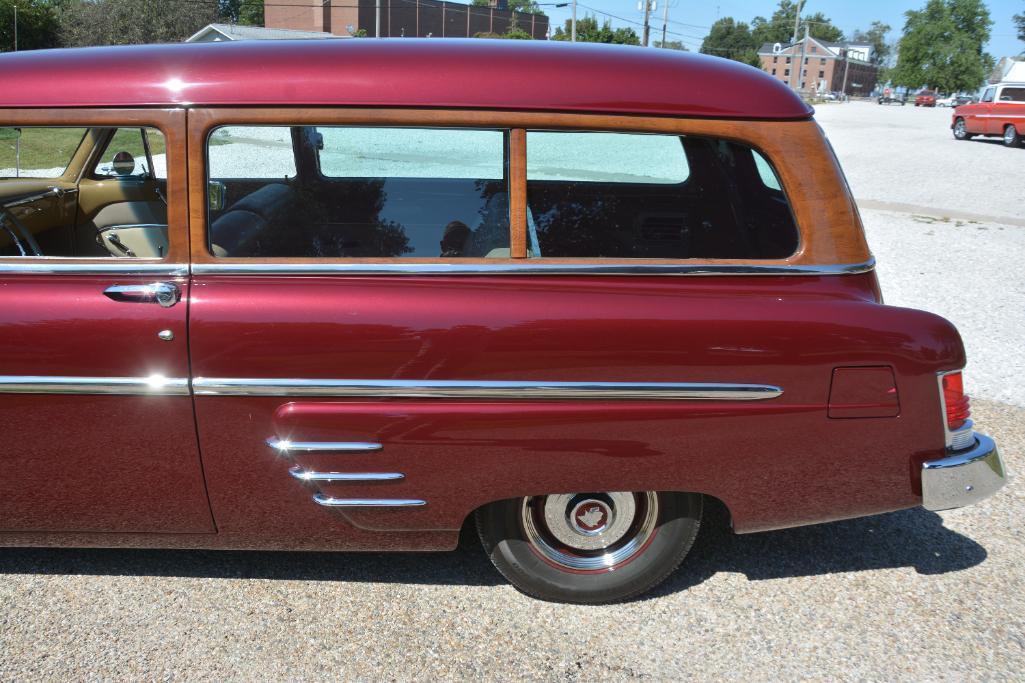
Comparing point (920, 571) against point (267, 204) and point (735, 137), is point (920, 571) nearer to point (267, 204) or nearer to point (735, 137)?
point (735, 137)

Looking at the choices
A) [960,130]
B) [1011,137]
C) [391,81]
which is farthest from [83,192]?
[960,130]

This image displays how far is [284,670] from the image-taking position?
2535 millimetres

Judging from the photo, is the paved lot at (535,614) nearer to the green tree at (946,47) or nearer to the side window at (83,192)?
the side window at (83,192)

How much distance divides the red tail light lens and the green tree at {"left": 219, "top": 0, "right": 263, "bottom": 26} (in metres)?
73.3

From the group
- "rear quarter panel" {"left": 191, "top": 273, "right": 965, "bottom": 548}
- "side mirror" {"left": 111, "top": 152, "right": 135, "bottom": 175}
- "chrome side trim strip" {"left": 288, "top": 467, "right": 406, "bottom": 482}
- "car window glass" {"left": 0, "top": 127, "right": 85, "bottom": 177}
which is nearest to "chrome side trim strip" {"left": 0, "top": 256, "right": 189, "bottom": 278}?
"rear quarter panel" {"left": 191, "top": 273, "right": 965, "bottom": 548}

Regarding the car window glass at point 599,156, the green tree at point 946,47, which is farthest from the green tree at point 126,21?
Answer: the green tree at point 946,47

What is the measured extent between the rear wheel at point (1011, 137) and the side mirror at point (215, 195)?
27448mm

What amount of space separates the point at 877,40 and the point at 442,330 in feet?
663

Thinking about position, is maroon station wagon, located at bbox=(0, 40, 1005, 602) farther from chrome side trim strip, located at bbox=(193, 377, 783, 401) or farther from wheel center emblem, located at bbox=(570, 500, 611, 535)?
wheel center emblem, located at bbox=(570, 500, 611, 535)

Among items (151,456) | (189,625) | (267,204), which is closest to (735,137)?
(267,204)

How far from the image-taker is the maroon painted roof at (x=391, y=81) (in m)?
2.46

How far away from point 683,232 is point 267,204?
4.23ft

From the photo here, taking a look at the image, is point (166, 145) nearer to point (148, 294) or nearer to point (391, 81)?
point (148, 294)

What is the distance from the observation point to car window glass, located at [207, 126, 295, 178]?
98.9 inches
